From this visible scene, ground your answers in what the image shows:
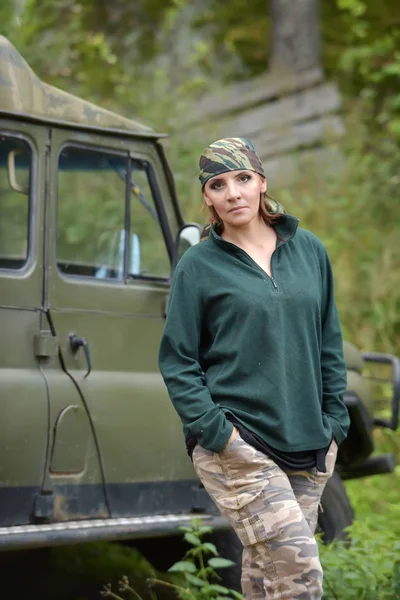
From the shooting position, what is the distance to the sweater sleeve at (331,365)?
3740 millimetres

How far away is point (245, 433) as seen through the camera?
3.53 m

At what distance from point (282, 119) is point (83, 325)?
945cm

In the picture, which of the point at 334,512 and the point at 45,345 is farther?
the point at 334,512

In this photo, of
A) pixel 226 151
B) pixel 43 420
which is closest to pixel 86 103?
pixel 43 420

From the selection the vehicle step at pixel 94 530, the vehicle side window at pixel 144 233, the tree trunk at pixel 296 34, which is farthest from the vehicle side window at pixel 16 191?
the tree trunk at pixel 296 34

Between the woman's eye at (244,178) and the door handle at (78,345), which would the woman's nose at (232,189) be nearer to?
the woman's eye at (244,178)

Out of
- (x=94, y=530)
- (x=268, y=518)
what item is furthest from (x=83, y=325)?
(x=268, y=518)

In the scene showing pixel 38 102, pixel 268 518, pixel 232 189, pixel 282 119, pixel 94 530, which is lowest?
pixel 94 530

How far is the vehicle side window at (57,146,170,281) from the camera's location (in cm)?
535

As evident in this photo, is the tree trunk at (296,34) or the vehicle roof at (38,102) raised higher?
the tree trunk at (296,34)

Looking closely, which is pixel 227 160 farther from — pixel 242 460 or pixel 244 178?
pixel 242 460

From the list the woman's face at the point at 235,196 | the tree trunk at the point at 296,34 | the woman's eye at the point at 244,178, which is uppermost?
the tree trunk at the point at 296,34

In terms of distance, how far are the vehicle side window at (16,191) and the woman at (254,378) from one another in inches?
63.7

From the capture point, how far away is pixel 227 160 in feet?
12.0
